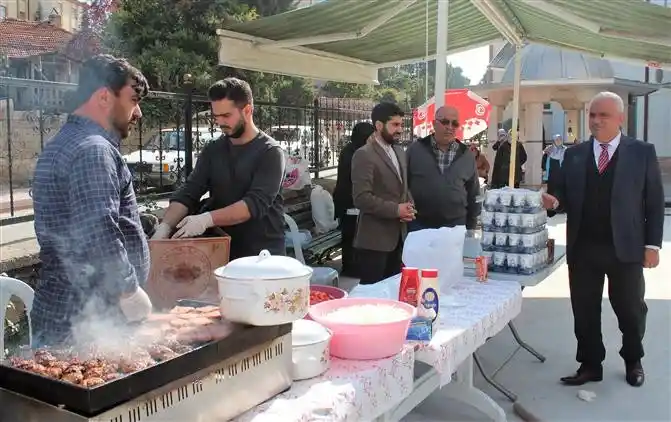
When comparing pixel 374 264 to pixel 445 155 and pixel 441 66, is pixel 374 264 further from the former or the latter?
pixel 441 66

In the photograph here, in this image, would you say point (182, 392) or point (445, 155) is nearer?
point (182, 392)

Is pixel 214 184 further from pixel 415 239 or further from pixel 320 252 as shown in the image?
pixel 320 252

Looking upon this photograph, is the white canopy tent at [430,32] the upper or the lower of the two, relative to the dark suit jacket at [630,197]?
upper

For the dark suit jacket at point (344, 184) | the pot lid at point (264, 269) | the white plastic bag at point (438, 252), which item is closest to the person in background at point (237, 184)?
the white plastic bag at point (438, 252)

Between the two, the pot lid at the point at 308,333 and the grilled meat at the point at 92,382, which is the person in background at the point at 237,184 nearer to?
the pot lid at the point at 308,333

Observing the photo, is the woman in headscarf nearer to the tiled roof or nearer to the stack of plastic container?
the stack of plastic container

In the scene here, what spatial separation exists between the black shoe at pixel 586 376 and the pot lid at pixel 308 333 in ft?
8.42

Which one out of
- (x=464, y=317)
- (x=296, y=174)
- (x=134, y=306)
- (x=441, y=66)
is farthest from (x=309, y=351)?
(x=296, y=174)

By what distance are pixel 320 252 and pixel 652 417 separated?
3879 millimetres

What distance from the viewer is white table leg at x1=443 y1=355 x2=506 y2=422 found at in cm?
337

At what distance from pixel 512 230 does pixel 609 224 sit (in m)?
0.62

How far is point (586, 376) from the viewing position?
404 cm

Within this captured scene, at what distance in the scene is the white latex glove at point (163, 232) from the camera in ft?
8.90

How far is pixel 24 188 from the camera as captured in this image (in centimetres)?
446
